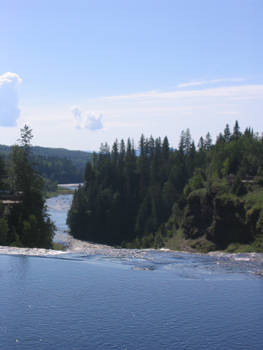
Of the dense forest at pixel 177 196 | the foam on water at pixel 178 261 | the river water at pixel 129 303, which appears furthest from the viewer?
the dense forest at pixel 177 196

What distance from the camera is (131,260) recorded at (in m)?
61.8

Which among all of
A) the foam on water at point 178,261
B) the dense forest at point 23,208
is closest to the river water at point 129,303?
the foam on water at point 178,261

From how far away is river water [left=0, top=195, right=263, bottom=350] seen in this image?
32.7 metres

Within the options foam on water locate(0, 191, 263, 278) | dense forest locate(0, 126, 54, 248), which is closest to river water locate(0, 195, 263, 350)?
foam on water locate(0, 191, 263, 278)

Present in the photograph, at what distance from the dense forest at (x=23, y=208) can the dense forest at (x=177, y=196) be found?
125 feet

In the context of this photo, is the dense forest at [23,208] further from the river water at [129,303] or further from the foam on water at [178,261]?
the river water at [129,303]

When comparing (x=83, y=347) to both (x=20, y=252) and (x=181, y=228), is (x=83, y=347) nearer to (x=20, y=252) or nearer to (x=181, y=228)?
(x=20, y=252)

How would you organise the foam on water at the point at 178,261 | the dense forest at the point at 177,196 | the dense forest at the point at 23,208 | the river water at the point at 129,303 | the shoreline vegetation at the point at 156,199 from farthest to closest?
the dense forest at the point at 177,196 → the shoreline vegetation at the point at 156,199 → the dense forest at the point at 23,208 → the foam on water at the point at 178,261 → the river water at the point at 129,303

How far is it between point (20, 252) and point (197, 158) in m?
111

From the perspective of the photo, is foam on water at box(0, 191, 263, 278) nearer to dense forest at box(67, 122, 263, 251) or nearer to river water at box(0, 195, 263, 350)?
river water at box(0, 195, 263, 350)

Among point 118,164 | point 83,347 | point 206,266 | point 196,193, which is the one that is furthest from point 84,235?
point 83,347

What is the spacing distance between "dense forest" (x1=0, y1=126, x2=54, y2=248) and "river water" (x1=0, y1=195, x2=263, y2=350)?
755 inches

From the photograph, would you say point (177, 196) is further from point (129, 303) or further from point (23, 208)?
point (129, 303)

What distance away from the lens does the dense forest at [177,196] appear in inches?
3900
